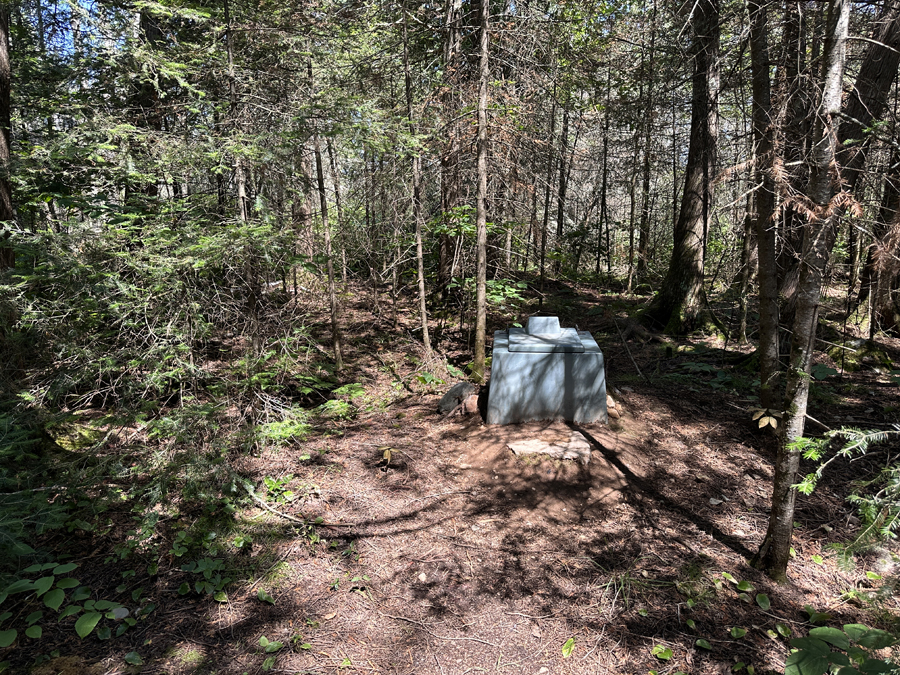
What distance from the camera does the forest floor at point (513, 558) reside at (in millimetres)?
3189

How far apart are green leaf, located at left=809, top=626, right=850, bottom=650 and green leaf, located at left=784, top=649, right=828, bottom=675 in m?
0.11

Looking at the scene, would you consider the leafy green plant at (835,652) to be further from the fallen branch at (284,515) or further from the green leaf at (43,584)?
the green leaf at (43,584)

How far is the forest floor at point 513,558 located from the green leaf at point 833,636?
0.69 m

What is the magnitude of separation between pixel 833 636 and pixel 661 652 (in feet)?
3.69

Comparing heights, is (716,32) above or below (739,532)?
above

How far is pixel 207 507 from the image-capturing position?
13.9ft

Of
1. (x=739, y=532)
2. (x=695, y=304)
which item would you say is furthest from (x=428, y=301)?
(x=739, y=532)

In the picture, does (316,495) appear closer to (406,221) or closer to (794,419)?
(794,419)

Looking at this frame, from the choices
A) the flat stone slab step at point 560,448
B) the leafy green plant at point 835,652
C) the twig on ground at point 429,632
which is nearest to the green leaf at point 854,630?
the leafy green plant at point 835,652

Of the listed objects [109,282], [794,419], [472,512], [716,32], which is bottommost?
[472,512]

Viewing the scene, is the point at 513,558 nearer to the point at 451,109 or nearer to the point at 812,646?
the point at 812,646

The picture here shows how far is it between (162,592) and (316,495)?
1.57m

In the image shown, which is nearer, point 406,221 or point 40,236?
point 40,236

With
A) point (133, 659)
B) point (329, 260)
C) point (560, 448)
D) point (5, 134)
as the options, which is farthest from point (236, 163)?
point (560, 448)
